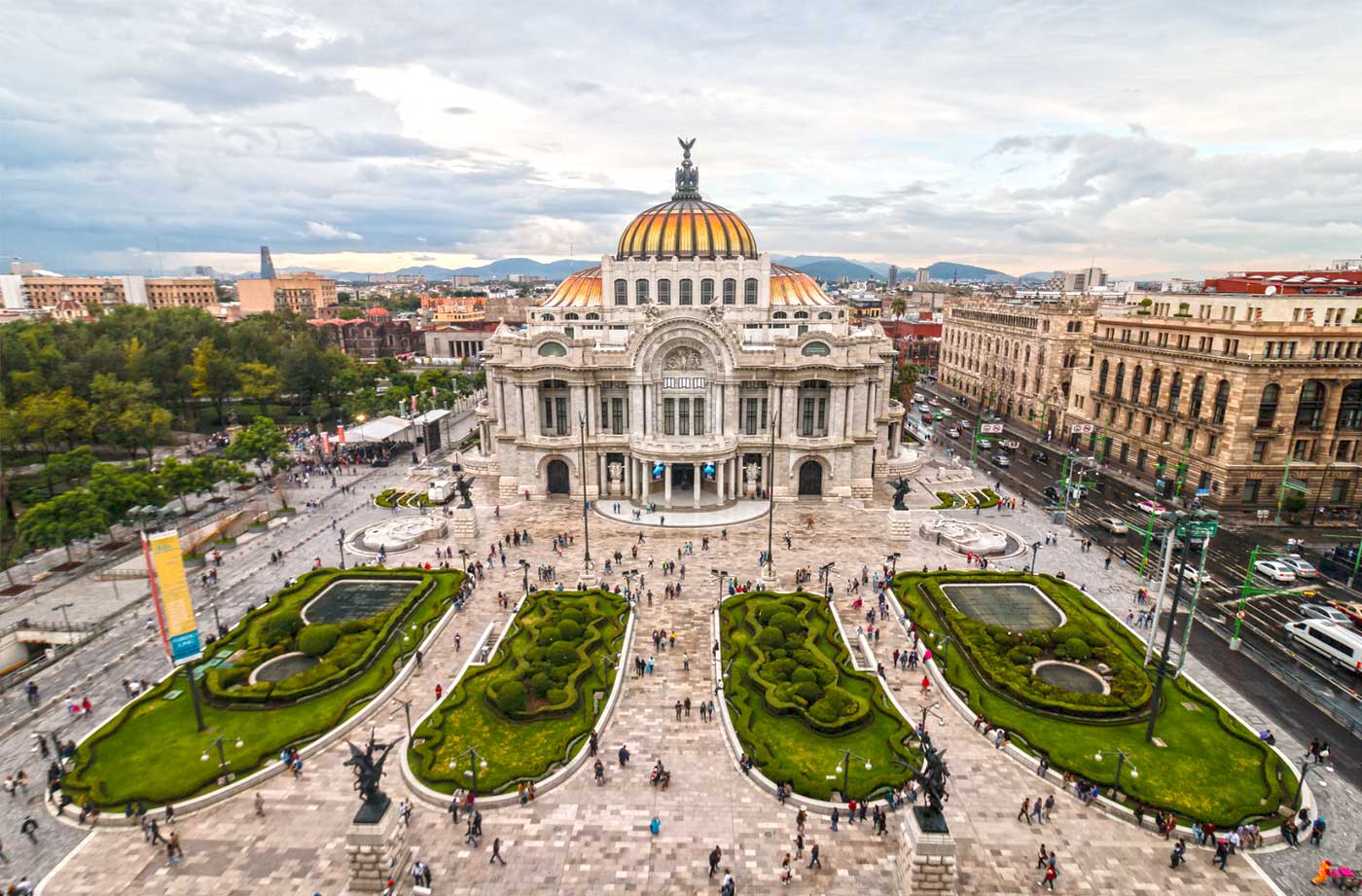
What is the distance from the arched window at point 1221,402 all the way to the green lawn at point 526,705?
60.1 meters

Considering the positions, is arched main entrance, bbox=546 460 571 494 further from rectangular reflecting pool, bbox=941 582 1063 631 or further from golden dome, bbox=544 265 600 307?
rectangular reflecting pool, bbox=941 582 1063 631

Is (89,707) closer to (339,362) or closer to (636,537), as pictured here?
(636,537)

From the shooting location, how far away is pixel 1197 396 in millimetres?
69688

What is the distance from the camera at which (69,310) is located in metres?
159

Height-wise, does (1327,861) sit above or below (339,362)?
below

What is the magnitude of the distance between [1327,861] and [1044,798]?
957 cm

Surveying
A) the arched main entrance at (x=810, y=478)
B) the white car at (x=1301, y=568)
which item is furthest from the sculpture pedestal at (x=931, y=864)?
the arched main entrance at (x=810, y=478)

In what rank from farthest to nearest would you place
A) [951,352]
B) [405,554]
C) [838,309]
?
[951,352]
[838,309]
[405,554]

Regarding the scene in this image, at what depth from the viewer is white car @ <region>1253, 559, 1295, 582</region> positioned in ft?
162

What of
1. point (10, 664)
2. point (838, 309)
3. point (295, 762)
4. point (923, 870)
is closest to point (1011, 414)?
point (838, 309)

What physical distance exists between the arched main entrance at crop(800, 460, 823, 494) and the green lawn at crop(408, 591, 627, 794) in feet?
102

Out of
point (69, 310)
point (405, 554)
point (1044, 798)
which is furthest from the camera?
point (69, 310)

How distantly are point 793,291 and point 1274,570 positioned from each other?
47.4 m

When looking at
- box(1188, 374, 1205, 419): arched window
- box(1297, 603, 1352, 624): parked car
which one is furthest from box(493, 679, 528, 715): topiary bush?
box(1188, 374, 1205, 419): arched window
